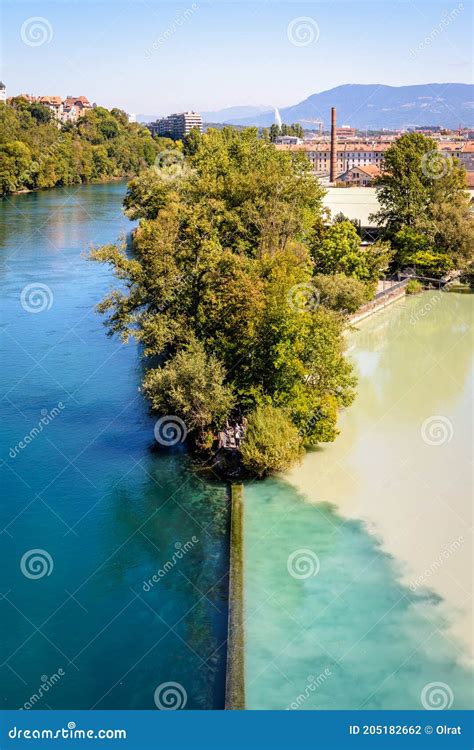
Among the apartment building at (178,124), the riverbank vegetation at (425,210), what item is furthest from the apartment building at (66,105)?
the riverbank vegetation at (425,210)

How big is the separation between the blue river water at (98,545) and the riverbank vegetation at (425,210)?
13.1 meters

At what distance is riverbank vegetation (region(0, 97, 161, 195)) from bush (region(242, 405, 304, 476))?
47.2 meters

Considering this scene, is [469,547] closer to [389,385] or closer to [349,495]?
[349,495]

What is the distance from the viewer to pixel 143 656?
10391 millimetres

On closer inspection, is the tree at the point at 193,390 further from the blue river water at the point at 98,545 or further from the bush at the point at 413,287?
the bush at the point at 413,287

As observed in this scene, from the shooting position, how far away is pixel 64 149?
6912 centimetres

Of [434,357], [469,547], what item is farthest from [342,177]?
[469,547]

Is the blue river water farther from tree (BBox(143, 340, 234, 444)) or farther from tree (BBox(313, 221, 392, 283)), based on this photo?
tree (BBox(313, 221, 392, 283))

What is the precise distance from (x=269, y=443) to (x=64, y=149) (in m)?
60.4

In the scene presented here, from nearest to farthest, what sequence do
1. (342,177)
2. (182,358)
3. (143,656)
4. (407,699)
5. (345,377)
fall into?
(407,699) → (143,656) → (182,358) → (345,377) → (342,177)

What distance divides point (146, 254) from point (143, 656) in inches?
354

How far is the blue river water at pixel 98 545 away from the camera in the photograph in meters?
10.1

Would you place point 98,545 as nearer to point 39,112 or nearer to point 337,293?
point 337,293

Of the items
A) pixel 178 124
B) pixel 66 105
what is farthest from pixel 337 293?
pixel 178 124
